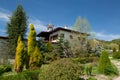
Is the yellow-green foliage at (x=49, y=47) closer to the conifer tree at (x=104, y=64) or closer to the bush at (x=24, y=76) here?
the conifer tree at (x=104, y=64)

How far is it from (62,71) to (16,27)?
61.5 ft

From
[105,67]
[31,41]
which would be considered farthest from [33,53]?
[105,67]

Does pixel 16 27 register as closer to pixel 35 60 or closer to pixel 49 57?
pixel 49 57

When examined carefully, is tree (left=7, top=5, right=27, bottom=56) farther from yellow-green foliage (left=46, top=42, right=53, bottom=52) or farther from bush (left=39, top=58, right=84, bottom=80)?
bush (left=39, top=58, right=84, bottom=80)

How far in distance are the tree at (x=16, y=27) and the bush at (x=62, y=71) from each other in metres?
17.4

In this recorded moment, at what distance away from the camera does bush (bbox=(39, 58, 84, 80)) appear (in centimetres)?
1242

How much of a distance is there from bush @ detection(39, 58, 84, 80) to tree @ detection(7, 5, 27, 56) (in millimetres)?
17353

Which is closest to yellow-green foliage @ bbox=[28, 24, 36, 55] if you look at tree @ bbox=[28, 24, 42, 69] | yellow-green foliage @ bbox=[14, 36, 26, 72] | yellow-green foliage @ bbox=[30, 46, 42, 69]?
tree @ bbox=[28, 24, 42, 69]

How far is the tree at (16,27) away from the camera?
29328mm

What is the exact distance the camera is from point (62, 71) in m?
12.5

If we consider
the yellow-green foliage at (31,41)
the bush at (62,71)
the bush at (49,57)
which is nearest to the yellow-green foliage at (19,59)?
the yellow-green foliage at (31,41)

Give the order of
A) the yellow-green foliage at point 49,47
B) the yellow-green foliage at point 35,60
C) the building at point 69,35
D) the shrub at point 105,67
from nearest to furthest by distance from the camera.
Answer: the shrub at point 105,67
the yellow-green foliage at point 35,60
the yellow-green foliage at point 49,47
the building at point 69,35

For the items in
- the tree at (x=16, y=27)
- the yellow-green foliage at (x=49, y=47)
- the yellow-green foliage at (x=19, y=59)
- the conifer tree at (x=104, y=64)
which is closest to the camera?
the conifer tree at (x=104, y=64)

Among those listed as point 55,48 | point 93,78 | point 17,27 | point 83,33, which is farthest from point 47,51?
point 93,78
